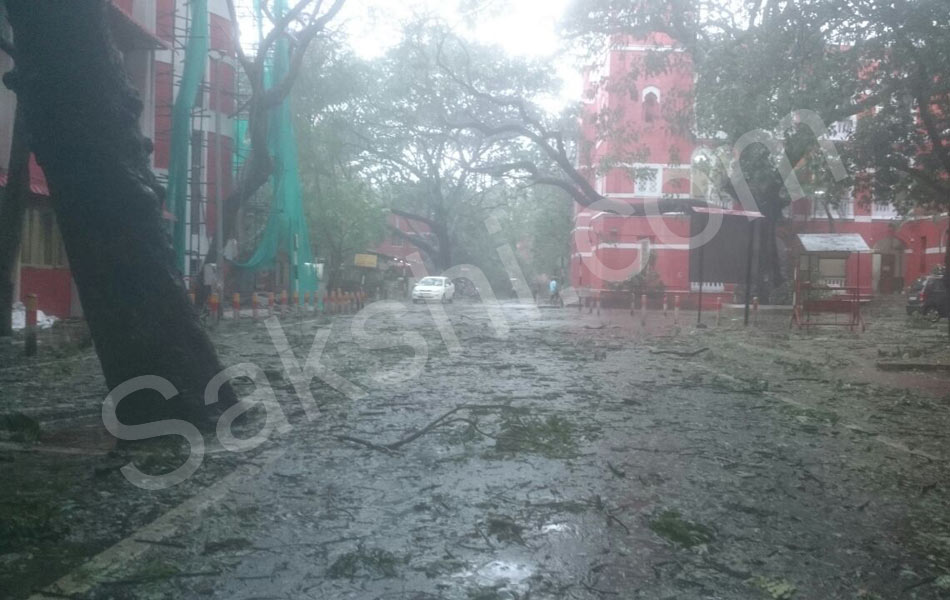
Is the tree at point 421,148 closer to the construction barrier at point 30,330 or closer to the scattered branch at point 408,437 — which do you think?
the construction barrier at point 30,330

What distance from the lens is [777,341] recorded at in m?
17.0

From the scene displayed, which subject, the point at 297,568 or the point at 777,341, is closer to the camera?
the point at 297,568

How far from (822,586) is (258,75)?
21.8 meters

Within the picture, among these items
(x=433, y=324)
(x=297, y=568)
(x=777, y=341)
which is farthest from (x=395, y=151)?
(x=297, y=568)

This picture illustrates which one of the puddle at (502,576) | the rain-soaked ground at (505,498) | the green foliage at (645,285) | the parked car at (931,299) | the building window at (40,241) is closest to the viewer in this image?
the puddle at (502,576)

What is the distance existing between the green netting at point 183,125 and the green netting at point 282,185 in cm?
222

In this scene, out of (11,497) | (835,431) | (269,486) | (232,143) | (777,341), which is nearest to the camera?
(11,497)

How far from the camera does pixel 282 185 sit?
901 inches

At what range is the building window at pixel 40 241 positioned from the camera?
18.8m

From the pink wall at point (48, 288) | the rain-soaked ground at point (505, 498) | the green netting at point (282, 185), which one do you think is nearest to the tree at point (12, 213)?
the pink wall at point (48, 288)

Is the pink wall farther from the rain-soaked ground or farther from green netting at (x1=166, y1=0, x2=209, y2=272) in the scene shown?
the rain-soaked ground

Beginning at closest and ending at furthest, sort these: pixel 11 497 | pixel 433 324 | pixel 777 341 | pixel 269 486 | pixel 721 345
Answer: pixel 11 497
pixel 269 486
pixel 721 345
pixel 777 341
pixel 433 324

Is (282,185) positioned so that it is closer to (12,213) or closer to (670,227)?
(12,213)

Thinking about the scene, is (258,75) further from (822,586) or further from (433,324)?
(822,586)
